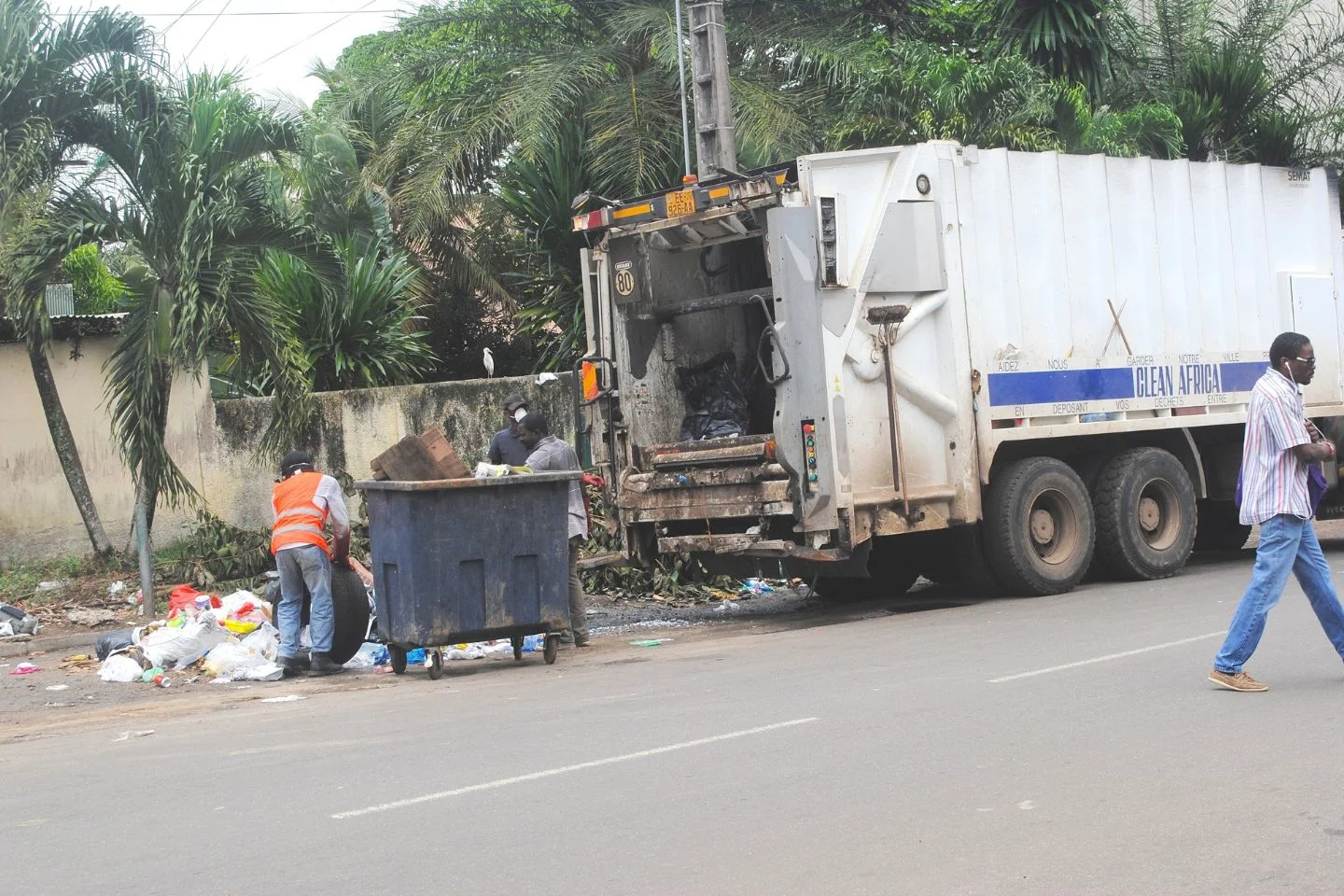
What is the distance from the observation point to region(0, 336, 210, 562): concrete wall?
13.8 meters

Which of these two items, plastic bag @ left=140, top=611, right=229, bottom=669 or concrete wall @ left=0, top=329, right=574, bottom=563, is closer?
plastic bag @ left=140, top=611, right=229, bottom=669

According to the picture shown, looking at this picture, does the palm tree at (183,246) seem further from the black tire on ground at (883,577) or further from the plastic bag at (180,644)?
the black tire on ground at (883,577)

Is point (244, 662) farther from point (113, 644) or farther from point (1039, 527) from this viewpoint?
point (1039, 527)

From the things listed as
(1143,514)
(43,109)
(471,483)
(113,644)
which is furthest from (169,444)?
(1143,514)

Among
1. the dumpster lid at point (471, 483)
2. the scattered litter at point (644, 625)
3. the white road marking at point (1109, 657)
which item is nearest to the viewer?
the white road marking at point (1109, 657)

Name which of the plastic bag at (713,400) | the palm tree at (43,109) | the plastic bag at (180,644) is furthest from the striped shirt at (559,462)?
the palm tree at (43,109)

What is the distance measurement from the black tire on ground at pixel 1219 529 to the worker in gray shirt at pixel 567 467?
21.1 ft

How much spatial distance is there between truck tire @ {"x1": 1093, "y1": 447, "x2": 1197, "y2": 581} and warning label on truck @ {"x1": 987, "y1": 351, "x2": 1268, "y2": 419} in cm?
47

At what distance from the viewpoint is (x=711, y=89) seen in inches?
549

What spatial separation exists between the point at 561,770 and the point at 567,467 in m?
4.61

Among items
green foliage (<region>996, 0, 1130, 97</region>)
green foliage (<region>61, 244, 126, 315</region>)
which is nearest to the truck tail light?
green foliage (<region>996, 0, 1130, 97</region>)

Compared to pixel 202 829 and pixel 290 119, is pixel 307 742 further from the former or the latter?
pixel 290 119

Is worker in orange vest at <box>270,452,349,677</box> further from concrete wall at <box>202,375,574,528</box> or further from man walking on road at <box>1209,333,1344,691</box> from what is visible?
man walking on road at <box>1209,333,1344,691</box>

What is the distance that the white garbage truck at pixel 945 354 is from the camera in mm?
10102
